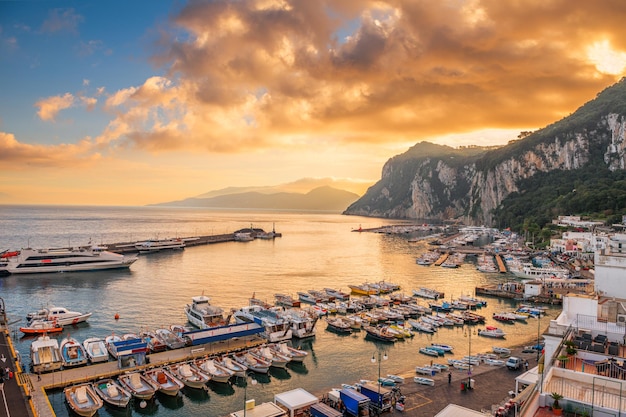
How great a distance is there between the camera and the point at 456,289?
68.0 m

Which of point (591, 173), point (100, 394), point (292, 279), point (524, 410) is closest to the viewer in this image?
point (524, 410)

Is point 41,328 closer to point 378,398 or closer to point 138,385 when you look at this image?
point 138,385

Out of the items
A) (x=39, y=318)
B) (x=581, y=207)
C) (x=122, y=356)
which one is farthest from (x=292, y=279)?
(x=581, y=207)

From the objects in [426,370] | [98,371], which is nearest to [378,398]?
[426,370]

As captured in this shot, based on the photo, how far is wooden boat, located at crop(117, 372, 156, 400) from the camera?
27578 millimetres

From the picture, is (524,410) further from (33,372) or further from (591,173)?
(591,173)

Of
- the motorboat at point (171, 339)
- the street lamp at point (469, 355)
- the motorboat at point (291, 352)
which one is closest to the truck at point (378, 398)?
the street lamp at point (469, 355)

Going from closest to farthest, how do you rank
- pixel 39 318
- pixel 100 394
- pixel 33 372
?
pixel 100 394, pixel 33 372, pixel 39 318

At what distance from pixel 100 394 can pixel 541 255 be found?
95.9 meters

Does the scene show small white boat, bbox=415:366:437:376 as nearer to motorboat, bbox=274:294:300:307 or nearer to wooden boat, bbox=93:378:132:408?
wooden boat, bbox=93:378:132:408

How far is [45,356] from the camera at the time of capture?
3189cm

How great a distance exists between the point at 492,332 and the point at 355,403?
82.3 feet

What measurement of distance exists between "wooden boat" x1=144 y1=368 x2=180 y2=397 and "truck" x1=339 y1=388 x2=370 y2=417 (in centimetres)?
1132

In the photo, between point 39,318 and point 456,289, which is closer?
point 39,318
